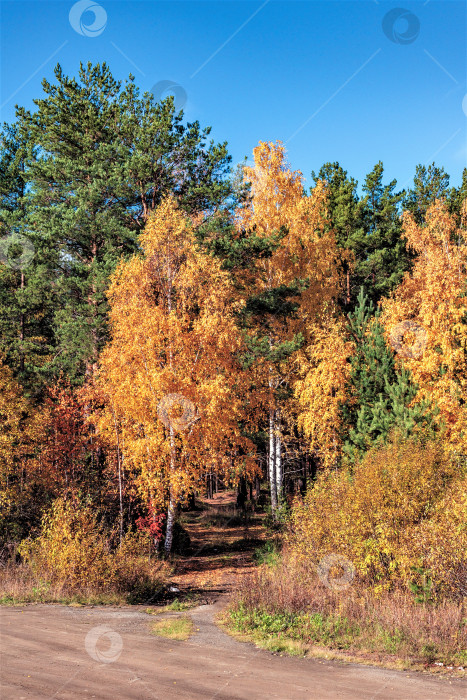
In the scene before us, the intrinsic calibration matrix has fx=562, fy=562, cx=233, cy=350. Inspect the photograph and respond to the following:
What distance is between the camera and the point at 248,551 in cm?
2241

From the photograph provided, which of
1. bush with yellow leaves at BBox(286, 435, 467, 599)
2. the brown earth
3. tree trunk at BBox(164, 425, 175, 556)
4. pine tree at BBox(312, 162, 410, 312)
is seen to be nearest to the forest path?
tree trunk at BBox(164, 425, 175, 556)

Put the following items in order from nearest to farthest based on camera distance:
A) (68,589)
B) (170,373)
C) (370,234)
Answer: (68,589)
(170,373)
(370,234)

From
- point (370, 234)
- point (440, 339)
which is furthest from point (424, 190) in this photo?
point (440, 339)

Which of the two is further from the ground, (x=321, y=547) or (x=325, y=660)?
(x=321, y=547)

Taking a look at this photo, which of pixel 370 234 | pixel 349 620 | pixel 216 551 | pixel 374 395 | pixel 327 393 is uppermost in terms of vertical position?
pixel 370 234

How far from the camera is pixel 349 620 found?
11.4 m

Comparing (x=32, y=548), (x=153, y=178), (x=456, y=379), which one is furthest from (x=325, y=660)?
(x=153, y=178)

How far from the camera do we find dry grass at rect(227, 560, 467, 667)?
988 cm

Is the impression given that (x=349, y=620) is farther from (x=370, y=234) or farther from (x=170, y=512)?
(x=370, y=234)

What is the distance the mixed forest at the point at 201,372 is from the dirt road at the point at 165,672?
6.14ft

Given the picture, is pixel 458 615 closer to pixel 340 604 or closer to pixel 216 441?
pixel 340 604

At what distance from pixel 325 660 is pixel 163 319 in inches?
478

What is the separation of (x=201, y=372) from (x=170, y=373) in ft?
4.29

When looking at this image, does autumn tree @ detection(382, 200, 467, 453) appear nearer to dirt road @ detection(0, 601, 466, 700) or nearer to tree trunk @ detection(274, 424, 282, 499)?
tree trunk @ detection(274, 424, 282, 499)
